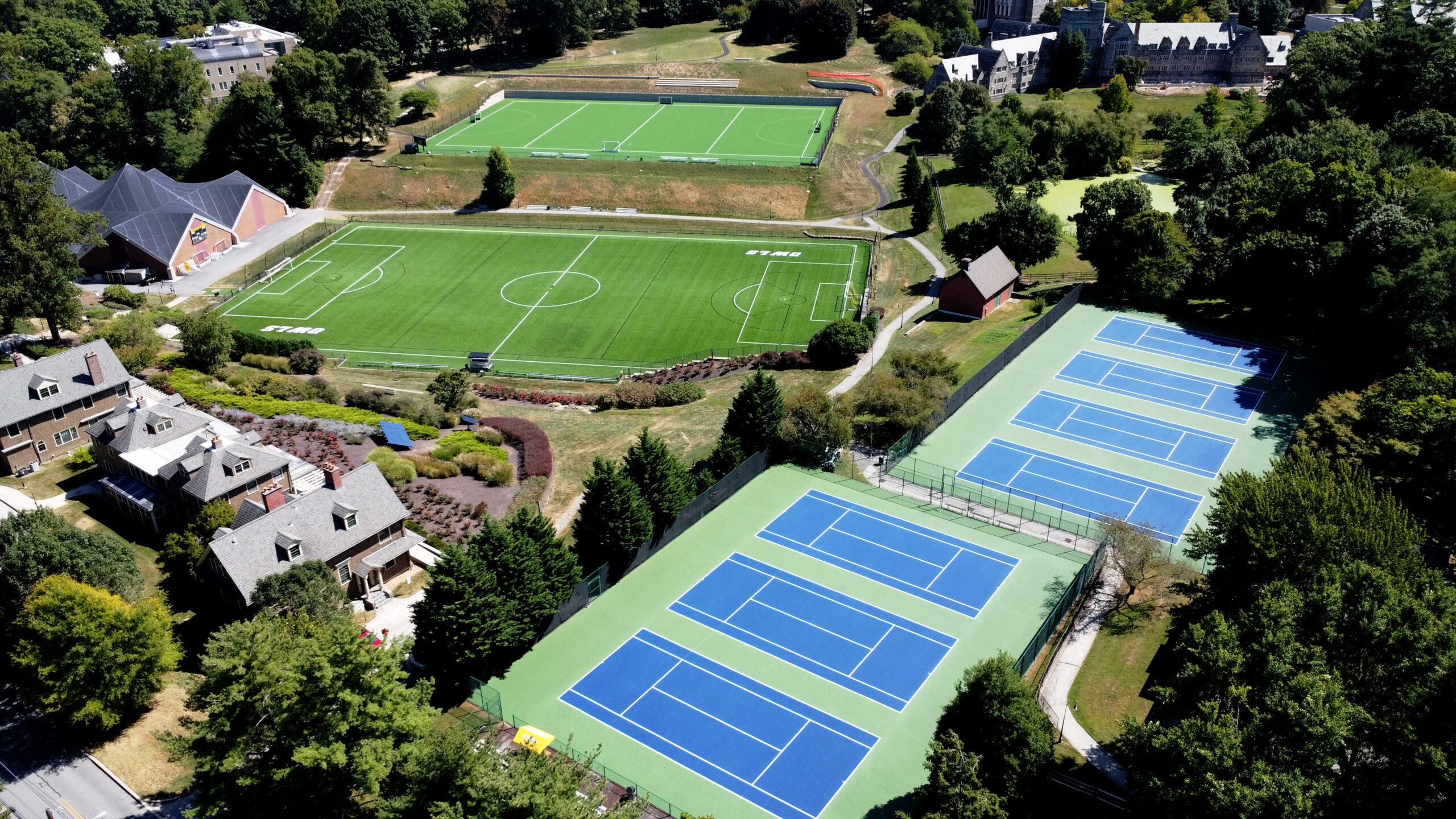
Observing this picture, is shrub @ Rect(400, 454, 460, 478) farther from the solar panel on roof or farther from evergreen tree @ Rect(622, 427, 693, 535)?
evergreen tree @ Rect(622, 427, 693, 535)

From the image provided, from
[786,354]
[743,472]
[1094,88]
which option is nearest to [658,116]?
[1094,88]


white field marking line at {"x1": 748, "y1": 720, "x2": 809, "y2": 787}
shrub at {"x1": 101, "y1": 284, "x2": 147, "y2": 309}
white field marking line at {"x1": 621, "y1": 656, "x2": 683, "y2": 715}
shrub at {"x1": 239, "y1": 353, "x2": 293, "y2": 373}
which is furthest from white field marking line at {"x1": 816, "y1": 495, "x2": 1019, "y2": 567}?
shrub at {"x1": 101, "y1": 284, "x2": 147, "y2": 309}

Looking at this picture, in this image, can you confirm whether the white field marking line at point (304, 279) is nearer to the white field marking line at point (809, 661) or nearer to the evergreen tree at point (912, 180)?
the evergreen tree at point (912, 180)

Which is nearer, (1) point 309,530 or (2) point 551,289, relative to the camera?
(1) point 309,530

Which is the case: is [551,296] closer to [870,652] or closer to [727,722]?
[870,652]

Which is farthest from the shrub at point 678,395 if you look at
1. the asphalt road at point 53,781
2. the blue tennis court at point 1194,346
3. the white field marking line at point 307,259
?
the white field marking line at point 307,259

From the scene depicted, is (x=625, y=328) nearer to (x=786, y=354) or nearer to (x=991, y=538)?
(x=786, y=354)

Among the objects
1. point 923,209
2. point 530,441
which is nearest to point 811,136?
point 923,209

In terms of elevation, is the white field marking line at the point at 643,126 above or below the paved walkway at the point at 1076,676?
above
